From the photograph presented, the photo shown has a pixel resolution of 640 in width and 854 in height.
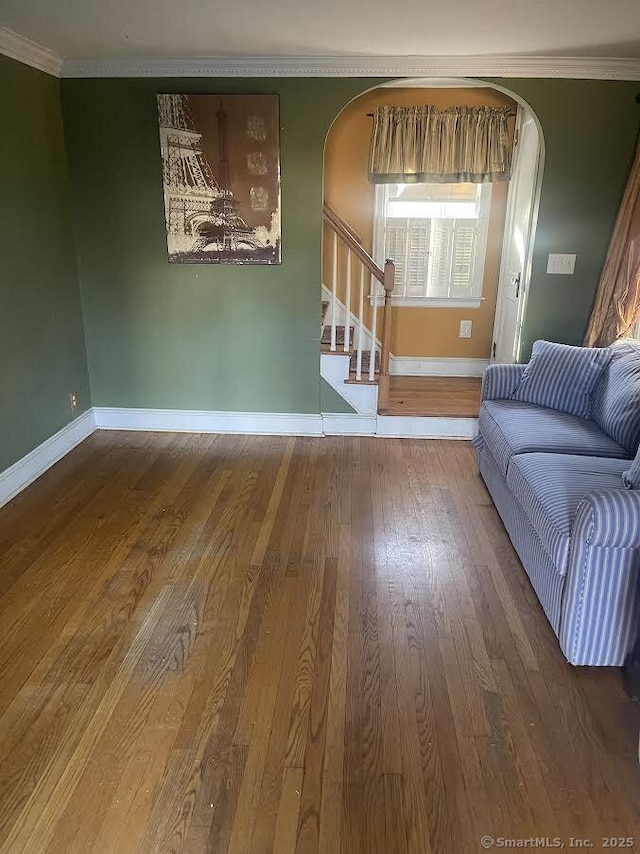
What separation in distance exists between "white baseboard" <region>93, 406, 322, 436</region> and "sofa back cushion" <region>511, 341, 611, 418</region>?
1.54 m

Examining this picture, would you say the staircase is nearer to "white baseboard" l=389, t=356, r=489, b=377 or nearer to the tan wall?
the tan wall

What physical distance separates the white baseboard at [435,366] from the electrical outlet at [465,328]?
224 mm

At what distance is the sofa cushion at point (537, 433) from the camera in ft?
9.34

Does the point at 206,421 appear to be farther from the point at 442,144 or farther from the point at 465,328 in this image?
the point at 442,144

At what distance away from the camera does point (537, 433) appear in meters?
3.00

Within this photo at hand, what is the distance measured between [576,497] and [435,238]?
330 centimetres

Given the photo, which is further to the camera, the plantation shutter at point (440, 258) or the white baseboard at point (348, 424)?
the plantation shutter at point (440, 258)

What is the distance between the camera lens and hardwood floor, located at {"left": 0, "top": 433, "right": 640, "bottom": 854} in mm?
1586

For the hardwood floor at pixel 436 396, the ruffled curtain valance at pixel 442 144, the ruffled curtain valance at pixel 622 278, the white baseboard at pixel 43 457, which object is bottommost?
the white baseboard at pixel 43 457

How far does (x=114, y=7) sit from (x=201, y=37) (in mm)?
570

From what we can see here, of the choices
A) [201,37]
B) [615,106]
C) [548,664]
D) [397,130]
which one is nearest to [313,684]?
[548,664]

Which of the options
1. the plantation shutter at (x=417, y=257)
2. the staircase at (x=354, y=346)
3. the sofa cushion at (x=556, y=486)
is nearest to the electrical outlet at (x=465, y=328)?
the plantation shutter at (x=417, y=257)

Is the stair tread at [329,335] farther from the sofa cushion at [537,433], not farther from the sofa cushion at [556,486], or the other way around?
the sofa cushion at [556,486]

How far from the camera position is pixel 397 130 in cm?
466
